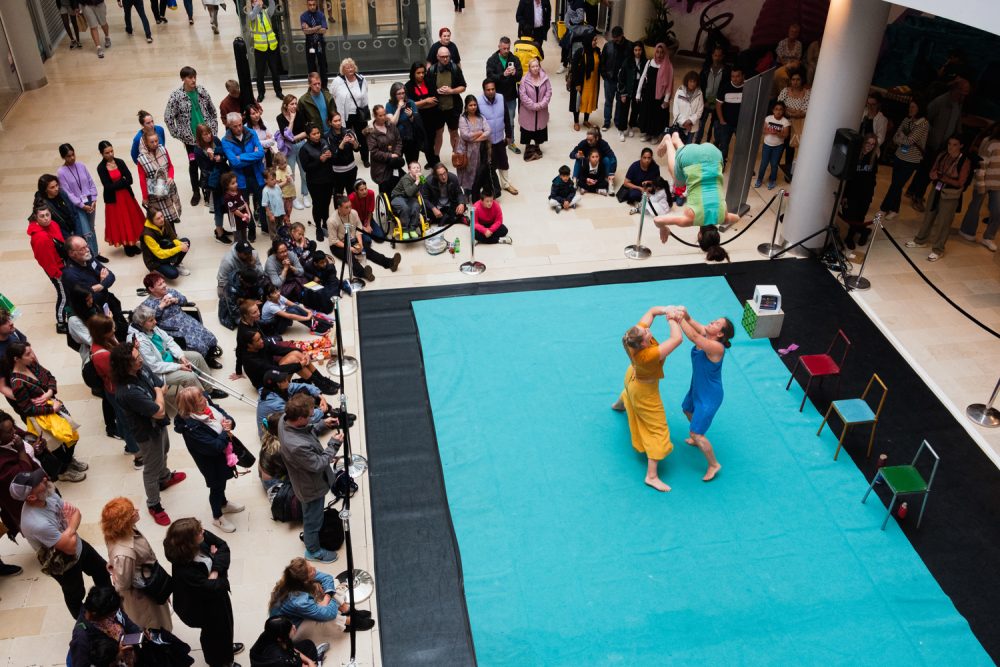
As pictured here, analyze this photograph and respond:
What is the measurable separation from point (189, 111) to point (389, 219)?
3055 mm

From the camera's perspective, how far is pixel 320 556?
709 cm

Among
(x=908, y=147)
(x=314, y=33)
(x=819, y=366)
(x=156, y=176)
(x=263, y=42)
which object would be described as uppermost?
(x=314, y=33)

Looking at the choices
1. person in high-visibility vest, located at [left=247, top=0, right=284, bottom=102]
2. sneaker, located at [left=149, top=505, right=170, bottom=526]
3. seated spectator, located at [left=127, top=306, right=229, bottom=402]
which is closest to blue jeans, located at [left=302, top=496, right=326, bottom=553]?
sneaker, located at [left=149, top=505, right=170, bottom=526]

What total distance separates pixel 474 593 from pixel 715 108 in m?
8.82

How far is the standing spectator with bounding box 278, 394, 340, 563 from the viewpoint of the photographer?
6414 millimetres

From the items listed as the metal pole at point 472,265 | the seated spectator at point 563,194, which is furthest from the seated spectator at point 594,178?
the metal pole at point 472,265

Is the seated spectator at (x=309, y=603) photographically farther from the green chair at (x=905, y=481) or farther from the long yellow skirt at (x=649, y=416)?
the green chair at (x=905, y=481)

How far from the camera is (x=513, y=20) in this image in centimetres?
1969

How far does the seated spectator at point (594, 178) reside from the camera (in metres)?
12.4

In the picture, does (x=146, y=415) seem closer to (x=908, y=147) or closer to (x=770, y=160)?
(x=770, y=160)

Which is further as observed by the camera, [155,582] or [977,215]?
[977,215]

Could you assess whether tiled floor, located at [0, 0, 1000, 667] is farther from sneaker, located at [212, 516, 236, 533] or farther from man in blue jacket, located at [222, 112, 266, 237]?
man in blue jacket, located at [222, 112, 266, 237]

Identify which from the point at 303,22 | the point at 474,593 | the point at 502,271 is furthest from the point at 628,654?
the point at 303,22

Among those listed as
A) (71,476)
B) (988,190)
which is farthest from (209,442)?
(988,190)
